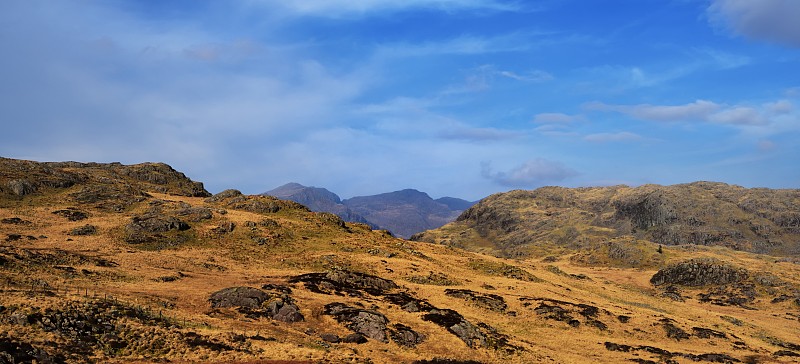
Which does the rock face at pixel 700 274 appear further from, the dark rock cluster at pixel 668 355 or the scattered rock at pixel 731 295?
the dark rock cluster at pixel 668 355

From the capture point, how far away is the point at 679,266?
13088 centimetres

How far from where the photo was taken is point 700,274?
127 metres

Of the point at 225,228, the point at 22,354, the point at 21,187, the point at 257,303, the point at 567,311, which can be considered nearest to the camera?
the point at 22,354

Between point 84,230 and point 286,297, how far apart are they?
44984 mm

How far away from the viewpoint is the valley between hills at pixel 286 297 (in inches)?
1423

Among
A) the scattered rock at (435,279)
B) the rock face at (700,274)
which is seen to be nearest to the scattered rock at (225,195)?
the scattered rock at (435,279)

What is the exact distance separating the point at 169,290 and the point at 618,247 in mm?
167052

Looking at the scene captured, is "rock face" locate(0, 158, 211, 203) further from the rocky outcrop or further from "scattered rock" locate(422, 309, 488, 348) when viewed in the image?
"scattered rock" locate(422, 309, 488, 348)

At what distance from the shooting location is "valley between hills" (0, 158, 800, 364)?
→ 3616 centimetres

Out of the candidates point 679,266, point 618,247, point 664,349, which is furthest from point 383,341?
point 618,247

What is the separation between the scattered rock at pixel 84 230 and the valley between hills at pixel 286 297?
264 millimetres

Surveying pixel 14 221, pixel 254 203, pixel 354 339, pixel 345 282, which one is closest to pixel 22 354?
pixel 354 339

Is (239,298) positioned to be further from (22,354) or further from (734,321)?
(734,321)

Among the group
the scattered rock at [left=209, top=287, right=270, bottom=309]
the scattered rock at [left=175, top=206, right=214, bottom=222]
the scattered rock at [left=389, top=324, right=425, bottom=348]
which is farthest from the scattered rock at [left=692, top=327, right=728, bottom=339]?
the scattered rock at [left=175, top=206, right=214, bottom=222]
